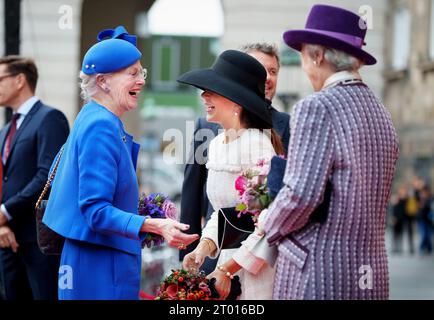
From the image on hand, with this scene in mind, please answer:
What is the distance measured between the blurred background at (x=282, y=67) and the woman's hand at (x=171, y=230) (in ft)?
5.22

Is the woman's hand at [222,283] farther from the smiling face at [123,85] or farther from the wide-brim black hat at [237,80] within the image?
the smiling face at [123,85]

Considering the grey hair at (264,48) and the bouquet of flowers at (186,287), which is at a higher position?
the grey hair at (264,48)

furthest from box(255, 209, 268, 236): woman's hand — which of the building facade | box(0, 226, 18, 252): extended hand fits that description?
the building facade

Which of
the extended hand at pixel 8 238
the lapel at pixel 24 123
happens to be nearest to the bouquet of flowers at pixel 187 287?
the extended hand at pixel 8 238

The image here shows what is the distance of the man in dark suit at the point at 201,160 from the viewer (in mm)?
5883

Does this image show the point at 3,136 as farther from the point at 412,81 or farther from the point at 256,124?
the point at 412,81

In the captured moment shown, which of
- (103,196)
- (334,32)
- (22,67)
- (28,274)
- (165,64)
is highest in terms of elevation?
(334,32)

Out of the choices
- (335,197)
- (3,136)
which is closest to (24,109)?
(3,136)

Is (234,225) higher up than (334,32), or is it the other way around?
(334,32)

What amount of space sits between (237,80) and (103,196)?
107 centimetres

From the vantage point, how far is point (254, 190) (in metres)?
4.49

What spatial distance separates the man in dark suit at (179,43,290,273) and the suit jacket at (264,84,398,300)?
5.43 ft

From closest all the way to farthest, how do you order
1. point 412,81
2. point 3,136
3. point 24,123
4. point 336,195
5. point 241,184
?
point 336,195
point 241,184
point 24,123
point 3,136
point 412,81
